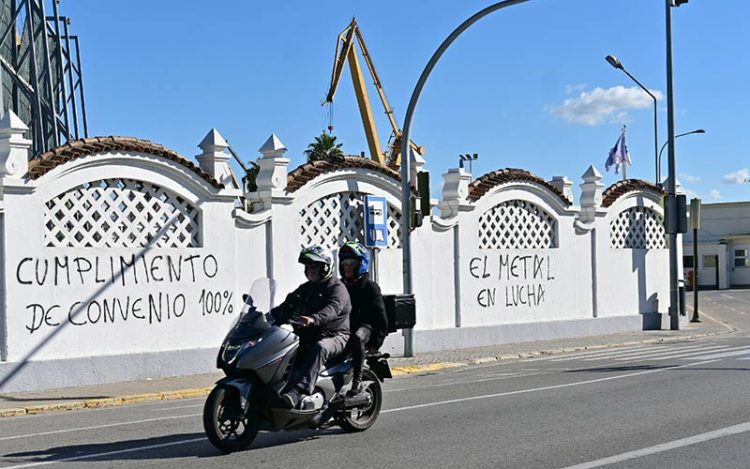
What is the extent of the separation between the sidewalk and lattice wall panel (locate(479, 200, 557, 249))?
2.29 meters

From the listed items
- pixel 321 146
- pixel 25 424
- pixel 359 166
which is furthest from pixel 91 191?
pixel 321 146

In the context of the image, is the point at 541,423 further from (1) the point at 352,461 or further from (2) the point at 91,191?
(2) the point at 91,191

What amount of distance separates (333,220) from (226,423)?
10285 mm

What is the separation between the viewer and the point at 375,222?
18781mm

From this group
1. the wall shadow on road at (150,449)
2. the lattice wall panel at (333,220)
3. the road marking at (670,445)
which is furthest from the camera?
the lattice wall panel at (333,220)

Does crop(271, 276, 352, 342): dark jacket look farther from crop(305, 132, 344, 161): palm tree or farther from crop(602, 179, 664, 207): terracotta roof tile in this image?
crop(305, 132, 344, 161): palm tree

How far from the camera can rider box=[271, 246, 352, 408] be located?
856 cm

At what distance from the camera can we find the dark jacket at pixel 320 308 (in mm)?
8781

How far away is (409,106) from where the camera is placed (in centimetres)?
1809

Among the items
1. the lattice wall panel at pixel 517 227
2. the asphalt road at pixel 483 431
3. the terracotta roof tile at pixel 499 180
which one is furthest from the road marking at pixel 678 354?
the terracotta roof tile at pixel 499 180

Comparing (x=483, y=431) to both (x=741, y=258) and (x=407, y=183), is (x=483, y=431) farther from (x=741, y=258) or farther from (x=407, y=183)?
(x=741, y=258)

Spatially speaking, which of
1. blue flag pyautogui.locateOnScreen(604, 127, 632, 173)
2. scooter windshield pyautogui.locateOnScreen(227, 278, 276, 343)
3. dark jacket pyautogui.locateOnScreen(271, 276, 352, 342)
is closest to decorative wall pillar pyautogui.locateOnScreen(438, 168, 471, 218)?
dark jacket pyautogui.locateOnScreen(271, 276, 352, 342)

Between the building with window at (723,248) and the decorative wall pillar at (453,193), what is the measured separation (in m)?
36.5

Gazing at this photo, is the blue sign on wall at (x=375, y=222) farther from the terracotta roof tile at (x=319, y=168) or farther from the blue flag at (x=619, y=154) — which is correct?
the blue flag at (x=619, y=154)
